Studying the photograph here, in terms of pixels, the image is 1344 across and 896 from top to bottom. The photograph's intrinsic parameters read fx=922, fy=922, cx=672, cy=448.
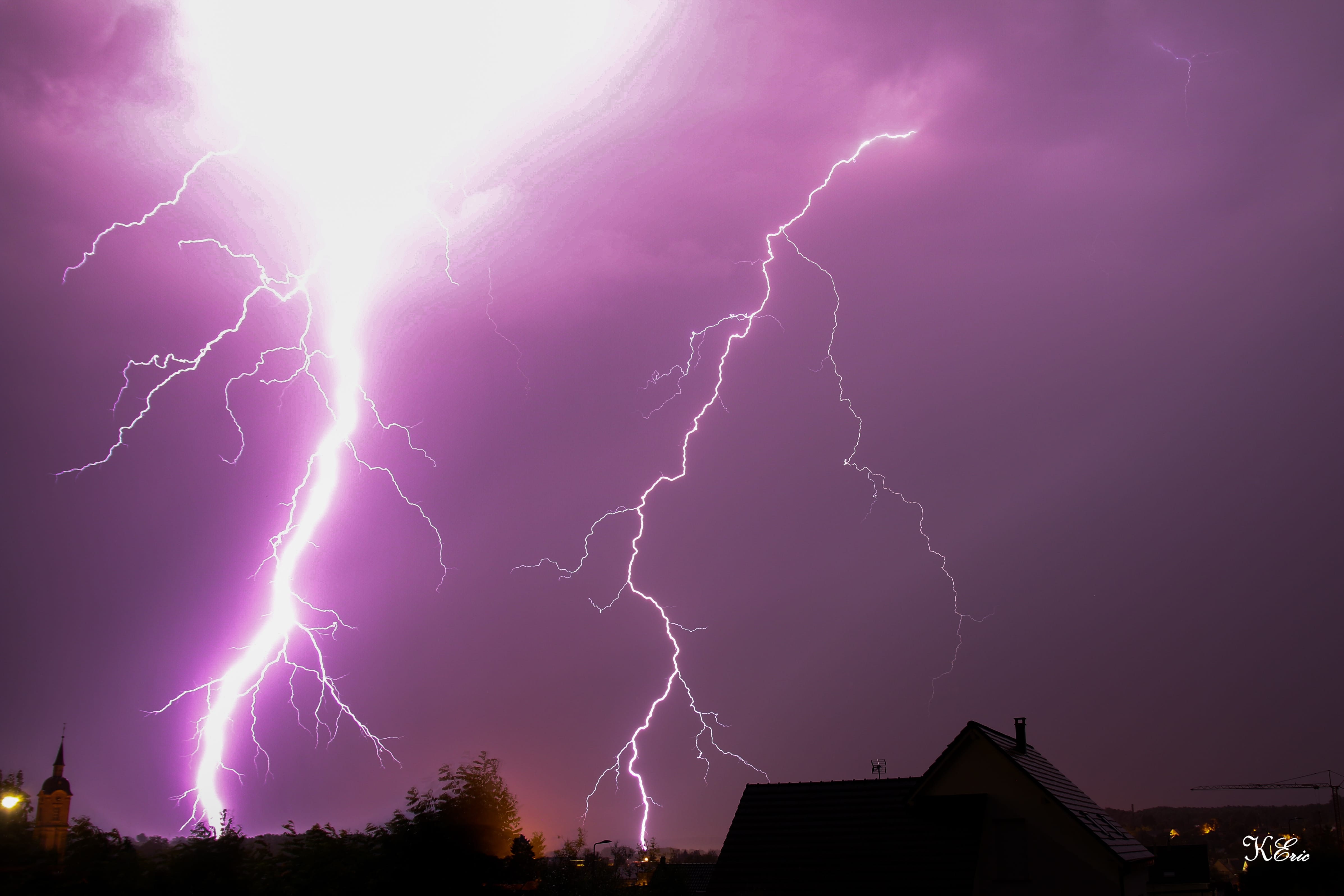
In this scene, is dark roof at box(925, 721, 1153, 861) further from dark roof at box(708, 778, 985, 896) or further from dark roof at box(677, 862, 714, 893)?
dark roof at box(677, 862, 714, 893)

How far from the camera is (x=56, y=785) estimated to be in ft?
157

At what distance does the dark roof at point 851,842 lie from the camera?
43.0 ft

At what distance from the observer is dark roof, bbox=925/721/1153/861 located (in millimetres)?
13727

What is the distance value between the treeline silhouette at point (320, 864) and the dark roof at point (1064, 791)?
6.16 meters

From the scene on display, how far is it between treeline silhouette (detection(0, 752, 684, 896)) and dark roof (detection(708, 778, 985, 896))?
7.51 ft

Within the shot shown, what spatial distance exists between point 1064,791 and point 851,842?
Result: 3.79m

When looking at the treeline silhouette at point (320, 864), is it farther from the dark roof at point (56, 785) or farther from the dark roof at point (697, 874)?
the dark roof at point (56, 785)

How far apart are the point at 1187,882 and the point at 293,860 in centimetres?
2437

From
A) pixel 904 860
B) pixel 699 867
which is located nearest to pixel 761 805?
pixel 904 860

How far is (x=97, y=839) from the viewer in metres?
16.0

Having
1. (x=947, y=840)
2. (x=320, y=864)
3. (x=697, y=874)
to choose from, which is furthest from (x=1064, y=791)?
(x=697, y=874)
